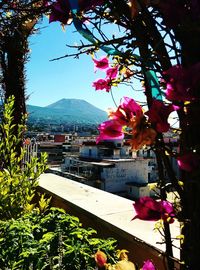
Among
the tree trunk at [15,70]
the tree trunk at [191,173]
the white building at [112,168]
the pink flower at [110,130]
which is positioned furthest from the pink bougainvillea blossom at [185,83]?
the white building at [112,168]

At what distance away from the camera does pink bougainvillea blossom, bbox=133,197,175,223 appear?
686 millimetres

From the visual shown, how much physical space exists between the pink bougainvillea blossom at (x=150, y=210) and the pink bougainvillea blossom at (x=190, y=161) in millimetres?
124

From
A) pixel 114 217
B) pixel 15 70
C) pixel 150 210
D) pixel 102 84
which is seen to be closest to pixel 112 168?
pixel 15 70

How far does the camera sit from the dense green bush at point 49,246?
3.97 ft

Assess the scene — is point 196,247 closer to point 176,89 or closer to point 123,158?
point 176,89

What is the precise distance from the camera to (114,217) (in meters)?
1.76

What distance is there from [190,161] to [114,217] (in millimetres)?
1210

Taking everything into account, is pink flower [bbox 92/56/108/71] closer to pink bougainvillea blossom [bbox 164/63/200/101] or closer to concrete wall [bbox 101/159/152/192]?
pink bougainvillea blossom [bbox 164/63/200/101]

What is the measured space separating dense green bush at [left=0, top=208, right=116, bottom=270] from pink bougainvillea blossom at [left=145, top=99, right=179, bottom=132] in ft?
2.44

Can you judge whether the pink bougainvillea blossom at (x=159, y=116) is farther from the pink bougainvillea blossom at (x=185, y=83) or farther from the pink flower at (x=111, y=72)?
the pink flower at (x=111, y=72)

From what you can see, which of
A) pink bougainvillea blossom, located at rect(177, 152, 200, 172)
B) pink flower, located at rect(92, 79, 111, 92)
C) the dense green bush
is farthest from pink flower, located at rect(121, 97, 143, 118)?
the dense green bush

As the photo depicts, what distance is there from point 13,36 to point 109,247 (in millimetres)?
3946

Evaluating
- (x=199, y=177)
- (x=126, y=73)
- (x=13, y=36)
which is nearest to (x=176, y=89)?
(x=199, y=177)

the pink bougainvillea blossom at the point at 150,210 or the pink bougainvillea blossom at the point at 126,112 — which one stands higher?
the pink bougainvillea blossom at the point at 126,112
